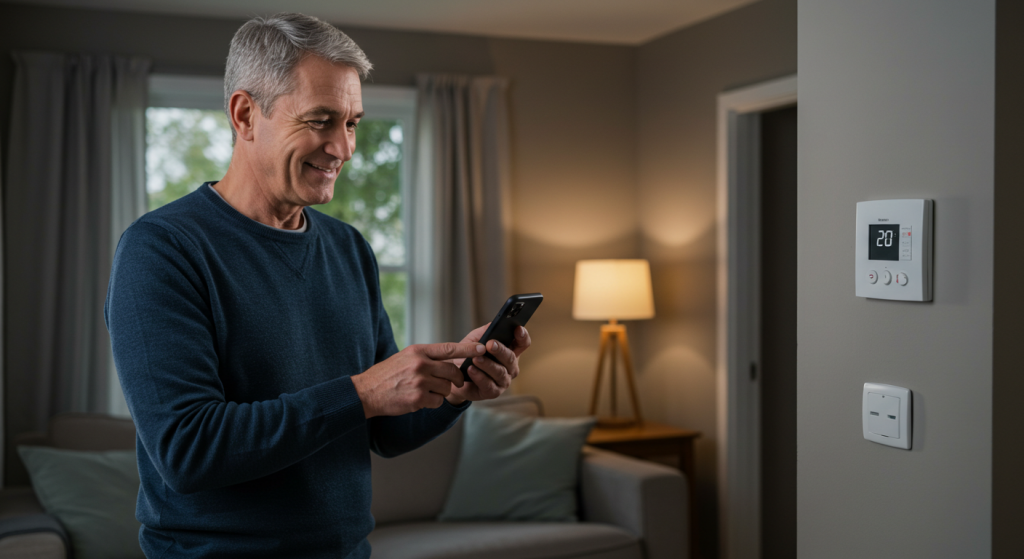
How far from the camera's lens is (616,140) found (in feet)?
14.8

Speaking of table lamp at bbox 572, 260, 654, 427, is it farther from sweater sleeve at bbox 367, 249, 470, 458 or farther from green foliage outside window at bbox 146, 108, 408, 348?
sweater sleeve at bbox 367, 249, 470, 458

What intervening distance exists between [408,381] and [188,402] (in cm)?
29

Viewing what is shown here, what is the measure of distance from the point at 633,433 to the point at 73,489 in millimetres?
2320

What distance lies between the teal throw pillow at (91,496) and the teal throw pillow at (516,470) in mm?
1146

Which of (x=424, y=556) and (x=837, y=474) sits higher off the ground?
(x=837, y=474)

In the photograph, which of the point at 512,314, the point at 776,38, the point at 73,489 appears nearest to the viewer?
the point at 512,314

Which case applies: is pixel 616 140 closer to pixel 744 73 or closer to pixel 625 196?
pixel 625 196

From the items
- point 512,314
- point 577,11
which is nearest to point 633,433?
point 577,11

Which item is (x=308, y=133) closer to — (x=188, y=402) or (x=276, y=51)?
(x=276, y=51)

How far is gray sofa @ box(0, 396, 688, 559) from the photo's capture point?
9.61 feet

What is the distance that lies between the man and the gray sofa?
1.64 meters

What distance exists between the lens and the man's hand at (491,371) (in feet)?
4.23

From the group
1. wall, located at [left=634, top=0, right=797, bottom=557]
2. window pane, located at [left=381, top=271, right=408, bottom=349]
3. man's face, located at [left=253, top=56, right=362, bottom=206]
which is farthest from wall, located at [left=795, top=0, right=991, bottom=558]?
window pane, located at [left=381, top=271, right=408, bottom=349]

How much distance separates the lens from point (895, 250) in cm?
131
